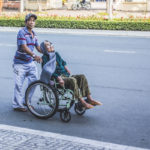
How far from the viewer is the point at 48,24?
2656cm

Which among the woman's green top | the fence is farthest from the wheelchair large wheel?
the fence

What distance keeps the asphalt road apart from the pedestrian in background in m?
0.35

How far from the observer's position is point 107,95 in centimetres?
868

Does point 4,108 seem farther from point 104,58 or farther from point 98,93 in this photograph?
point 104,58

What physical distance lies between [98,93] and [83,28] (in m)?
17.4

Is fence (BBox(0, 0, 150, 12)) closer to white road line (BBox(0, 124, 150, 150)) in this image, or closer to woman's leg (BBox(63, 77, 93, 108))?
woman's leg (BBox(63, 77, 93, 108))

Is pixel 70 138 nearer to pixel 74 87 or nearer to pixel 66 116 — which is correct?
pixel 66 116

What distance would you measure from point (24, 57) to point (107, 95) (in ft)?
7.32

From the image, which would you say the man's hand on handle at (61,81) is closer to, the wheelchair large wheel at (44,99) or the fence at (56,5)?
the wheelchair large wheel at (44,99)

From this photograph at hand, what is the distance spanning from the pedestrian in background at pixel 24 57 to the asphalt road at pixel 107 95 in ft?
1.14

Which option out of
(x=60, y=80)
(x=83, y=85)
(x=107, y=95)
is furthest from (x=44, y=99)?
(x=107, y=95)

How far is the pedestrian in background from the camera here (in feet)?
23.1

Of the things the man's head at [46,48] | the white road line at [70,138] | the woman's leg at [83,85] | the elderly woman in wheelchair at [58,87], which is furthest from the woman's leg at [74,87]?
the white road line at [70,138]

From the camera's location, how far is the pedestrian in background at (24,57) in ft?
23.1
